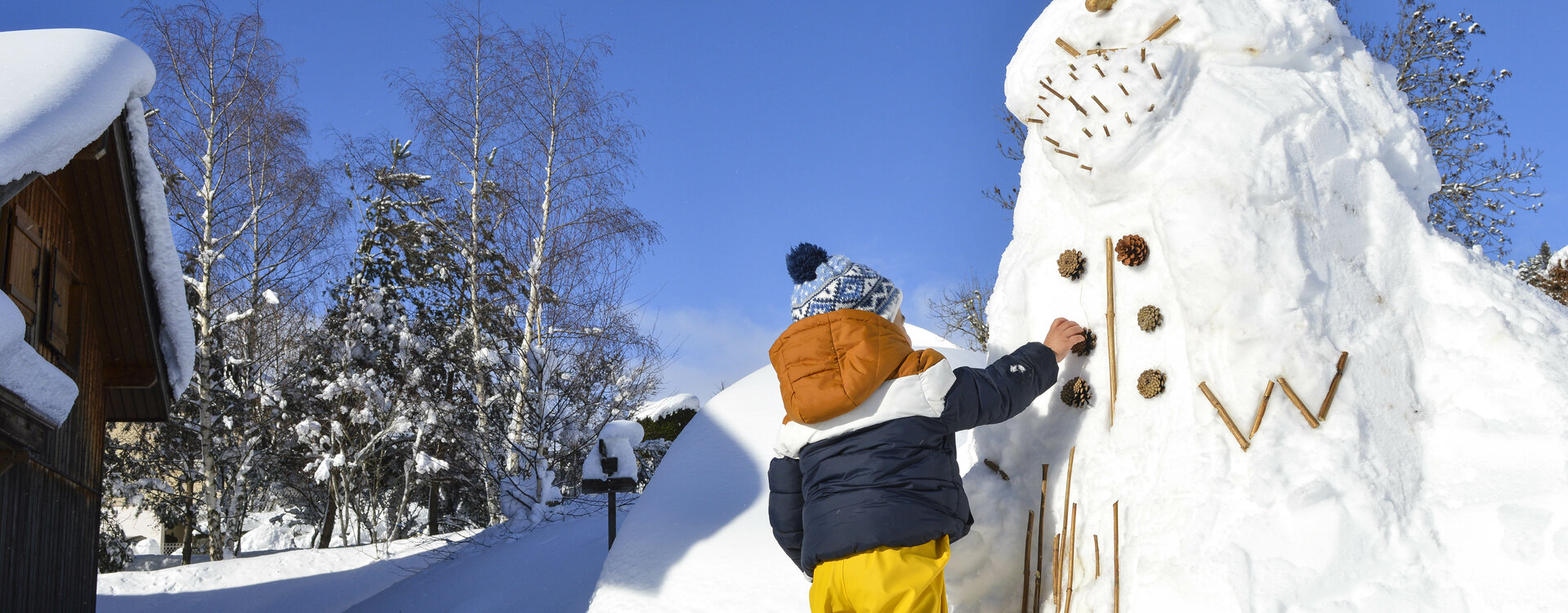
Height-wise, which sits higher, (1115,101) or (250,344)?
(250,344)

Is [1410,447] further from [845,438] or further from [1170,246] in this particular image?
[845,438]

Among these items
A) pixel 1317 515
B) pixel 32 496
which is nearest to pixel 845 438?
pixel 1317 515

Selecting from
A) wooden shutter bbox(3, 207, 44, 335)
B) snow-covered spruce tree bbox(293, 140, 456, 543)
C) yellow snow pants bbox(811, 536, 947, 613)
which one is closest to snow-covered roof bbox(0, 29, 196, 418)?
wooden shutter bbox(3, 207, 44, 335)

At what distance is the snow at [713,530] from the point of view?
3750 millimetres

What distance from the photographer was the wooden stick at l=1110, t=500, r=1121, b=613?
2.38m

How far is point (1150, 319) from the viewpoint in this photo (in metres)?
2.60

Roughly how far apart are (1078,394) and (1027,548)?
46 cm

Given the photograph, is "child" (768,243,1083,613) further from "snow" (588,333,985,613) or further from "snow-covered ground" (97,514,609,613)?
"snow-covered ground" (97,514,609,613)

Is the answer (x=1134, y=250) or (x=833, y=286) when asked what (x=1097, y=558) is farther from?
(x=833, y=286)

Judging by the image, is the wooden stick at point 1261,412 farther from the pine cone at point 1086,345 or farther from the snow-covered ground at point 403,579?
the snow-covered ground at point 403,579

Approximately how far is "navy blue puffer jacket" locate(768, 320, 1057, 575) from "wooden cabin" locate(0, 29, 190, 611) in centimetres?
346

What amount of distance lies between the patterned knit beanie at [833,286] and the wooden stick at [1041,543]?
741mm

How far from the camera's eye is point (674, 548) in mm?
4078

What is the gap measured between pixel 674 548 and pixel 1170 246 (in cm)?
249
